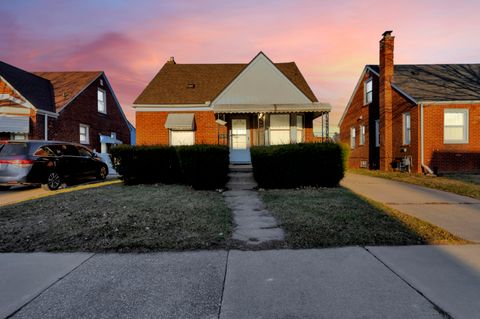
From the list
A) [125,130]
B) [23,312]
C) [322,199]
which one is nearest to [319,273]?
[23,312]

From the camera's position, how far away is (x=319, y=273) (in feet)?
10.4

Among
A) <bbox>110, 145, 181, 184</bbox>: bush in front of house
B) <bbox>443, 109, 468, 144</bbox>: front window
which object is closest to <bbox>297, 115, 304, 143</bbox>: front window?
<bbox>110, 145, 181, 184</bbox>: bush in front of house

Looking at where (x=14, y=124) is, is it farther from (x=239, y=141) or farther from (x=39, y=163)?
(x=239, y=141)

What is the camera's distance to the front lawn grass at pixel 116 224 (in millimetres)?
4113

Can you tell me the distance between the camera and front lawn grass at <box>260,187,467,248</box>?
417cm

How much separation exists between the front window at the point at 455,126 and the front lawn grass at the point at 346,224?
1190 centimetres

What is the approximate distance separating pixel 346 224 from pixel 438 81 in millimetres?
16686

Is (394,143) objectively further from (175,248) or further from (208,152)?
(175,248)

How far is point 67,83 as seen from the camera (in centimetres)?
2177

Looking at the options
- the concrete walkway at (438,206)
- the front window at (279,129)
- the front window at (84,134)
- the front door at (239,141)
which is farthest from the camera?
the front window at (84,134)

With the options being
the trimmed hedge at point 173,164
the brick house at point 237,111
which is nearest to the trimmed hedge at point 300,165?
the trimmed hedge at point 173,164

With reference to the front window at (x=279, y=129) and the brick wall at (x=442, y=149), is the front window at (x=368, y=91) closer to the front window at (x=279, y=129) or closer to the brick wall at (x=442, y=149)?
the brick wall at (x=442, y=149)

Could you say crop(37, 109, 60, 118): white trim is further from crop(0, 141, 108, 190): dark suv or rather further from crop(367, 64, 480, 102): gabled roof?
crop(367, 64, 480, 102): gabled roof

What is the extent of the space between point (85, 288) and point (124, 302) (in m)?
0.61
